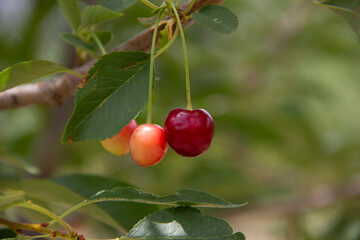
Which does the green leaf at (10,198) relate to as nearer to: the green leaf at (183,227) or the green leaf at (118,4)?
the green leaf at (183,227)

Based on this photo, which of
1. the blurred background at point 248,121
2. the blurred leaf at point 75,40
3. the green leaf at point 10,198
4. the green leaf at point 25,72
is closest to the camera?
the green leaf at point 10,198

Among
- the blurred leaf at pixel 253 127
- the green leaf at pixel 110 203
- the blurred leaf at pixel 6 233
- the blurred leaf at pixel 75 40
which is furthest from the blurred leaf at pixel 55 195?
the blurred leaf at pixel 253 127

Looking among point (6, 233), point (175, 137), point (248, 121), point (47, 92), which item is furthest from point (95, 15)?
point (248, 121)

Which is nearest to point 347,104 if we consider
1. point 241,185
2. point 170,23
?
point 241,185

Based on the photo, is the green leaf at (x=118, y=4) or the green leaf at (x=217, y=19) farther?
the green leaf at (x=118, y=4)

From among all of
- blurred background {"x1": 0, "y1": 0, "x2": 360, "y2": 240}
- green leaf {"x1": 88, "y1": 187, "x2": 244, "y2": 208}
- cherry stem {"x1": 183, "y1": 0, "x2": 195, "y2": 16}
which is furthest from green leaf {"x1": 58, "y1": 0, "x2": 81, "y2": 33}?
blurred background {"x1": 0, "y1": 0, "x2": 360, "y2": 240}

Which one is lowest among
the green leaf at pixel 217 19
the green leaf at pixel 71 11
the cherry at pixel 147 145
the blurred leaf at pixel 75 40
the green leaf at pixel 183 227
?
the green leaf at pixel 183 227

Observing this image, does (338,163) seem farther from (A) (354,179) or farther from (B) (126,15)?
(B) (126,15)

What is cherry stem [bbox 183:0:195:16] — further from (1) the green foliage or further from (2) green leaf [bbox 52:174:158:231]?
(2) green leaf [bbox 52:174:158:231]
